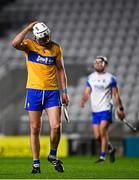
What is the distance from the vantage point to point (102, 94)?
1702cm

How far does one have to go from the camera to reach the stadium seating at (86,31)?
28.4 m

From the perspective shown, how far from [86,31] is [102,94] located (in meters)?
14.8

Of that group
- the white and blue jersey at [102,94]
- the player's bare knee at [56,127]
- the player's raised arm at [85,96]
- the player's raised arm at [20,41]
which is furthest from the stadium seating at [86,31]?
the player's raised arm at [20,41]

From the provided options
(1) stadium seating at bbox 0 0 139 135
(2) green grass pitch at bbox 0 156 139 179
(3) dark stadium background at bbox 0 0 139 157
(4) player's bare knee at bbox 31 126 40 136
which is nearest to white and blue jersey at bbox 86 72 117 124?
(2) green grass pitch at bbox 0 156 139 179

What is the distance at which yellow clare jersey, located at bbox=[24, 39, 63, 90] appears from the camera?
11.6 meters

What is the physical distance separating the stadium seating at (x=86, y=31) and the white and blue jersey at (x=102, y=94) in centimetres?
1015

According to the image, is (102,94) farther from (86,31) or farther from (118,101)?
(86,31)

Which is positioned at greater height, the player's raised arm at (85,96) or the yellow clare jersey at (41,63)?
the yellow clare jersey at (41,63)

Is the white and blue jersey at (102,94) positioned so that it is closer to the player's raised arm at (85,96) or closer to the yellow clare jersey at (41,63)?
the player's raised arm at (85,96)

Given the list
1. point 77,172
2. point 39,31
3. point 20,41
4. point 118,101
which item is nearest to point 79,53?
point 118,101

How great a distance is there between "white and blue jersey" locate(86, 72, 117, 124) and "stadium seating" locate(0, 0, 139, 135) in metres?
10.1

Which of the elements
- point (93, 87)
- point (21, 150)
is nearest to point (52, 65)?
point (93, 87)

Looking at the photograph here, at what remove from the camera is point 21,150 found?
73.8 feet

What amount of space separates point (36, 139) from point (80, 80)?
1590cm
